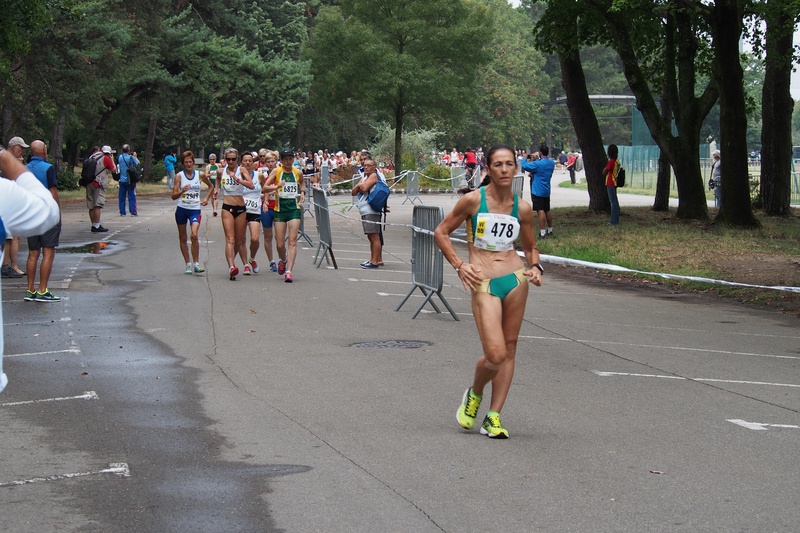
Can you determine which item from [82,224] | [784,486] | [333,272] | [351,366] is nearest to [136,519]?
[784,486]

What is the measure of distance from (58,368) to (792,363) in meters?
6.55

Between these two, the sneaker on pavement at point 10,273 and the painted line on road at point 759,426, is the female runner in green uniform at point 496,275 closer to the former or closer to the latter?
the painted line on road at point 759,426

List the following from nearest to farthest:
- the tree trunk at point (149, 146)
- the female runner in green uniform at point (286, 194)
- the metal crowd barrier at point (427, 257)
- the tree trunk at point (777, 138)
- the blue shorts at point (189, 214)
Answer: the metal crowd barrier at point (427, 257)
the female runner in green uniform at point (286, 194)
the blue shorts at point (189, 214)
the tree trunk at point (777, 138)
the tree trunk at point (149, 146)

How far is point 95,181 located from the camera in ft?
84.4

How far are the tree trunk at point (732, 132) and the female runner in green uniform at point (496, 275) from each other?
17.6 m

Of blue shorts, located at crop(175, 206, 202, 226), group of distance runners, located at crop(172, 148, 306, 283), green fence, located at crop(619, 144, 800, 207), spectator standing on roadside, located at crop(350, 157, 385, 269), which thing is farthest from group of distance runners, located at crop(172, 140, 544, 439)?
green fence, located at crop(619, 144, 800, 207)

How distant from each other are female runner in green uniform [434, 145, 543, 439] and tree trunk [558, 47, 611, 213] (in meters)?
22.6

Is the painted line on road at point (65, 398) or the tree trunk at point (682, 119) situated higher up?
the tree trunk at point (682, 119)

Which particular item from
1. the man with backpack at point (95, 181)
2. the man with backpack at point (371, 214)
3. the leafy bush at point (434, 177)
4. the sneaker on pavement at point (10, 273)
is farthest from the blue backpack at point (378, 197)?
the leafy bush at point (434, 177)

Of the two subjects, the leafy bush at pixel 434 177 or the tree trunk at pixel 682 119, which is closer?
the tree trunk at pixel 682 119

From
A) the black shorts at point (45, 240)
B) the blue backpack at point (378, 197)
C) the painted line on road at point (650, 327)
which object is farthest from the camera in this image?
the blue backpack at point (378, 197)

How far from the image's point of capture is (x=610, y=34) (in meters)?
28.5

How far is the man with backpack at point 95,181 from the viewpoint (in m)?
25.8

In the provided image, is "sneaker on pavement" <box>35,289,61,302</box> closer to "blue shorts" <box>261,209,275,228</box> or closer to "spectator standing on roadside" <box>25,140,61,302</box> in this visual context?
"spectator standing on roadside" <box>25,140,61,302</box>
